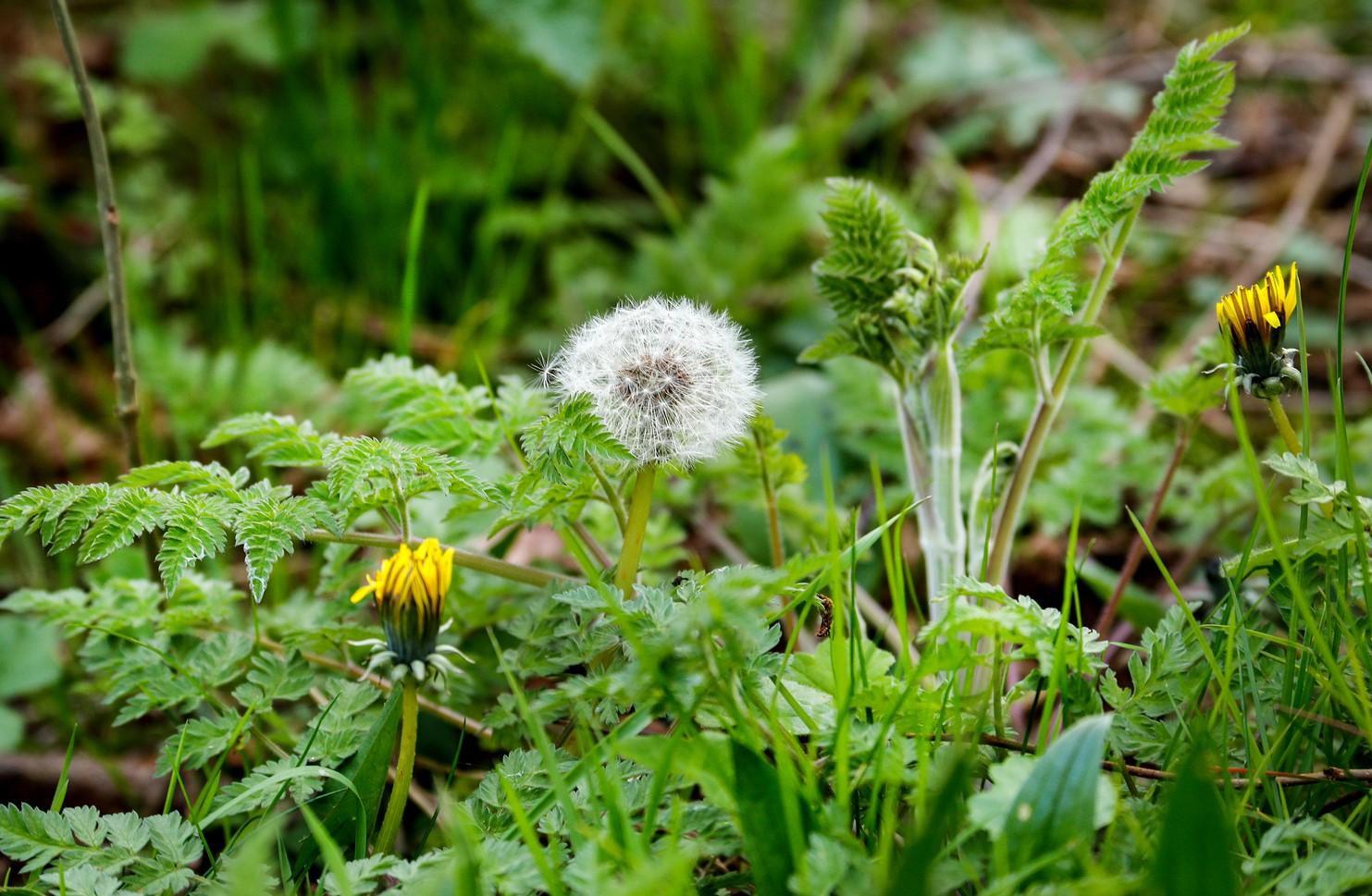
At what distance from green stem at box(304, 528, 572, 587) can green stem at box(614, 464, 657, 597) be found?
0.12m

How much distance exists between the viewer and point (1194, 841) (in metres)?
0.97

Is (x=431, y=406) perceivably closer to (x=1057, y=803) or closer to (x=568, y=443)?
(x=568, y=443)

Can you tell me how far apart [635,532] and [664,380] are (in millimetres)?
216

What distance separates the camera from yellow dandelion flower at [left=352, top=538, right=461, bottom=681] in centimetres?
128

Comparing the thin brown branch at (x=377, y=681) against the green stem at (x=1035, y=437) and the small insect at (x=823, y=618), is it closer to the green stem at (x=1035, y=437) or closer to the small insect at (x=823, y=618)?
the small insect at (x=823, y=618)

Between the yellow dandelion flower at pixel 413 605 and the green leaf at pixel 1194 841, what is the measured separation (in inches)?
30.8

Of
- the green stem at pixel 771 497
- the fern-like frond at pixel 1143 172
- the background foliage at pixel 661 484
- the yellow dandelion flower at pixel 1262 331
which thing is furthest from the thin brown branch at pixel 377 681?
the yellow dandelion flower at pixel 1262 331

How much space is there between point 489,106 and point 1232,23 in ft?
9.90

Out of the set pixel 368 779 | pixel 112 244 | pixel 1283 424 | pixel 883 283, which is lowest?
pixel 368 779

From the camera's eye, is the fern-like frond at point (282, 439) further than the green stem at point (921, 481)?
No

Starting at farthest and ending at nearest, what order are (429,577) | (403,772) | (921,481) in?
(921,481) → (403,772) → (429,577)

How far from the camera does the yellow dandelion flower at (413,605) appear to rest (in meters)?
1.28

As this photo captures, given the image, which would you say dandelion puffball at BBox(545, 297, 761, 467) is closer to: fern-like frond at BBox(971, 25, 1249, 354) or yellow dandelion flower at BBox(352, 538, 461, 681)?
yellow dandelion flower at BBox(352, 538, 461, 681)

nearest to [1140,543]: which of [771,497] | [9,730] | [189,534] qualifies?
[771,497]
